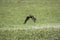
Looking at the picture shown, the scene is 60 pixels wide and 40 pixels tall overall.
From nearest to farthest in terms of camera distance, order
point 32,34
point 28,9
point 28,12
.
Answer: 1. point 32,34
2. point 28,12
3. point 28,9

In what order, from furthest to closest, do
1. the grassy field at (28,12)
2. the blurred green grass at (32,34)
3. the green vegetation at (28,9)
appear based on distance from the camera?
1. the green vegetation at (28,9)
2. the grassy field at (28,12)
3. the blurred green grass at (32,34)

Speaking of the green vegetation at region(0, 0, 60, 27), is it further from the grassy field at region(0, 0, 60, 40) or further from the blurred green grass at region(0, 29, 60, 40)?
the blurred green grass at region(0, 29, 60, 40)

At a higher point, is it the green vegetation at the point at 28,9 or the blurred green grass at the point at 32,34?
the blurred green grass at the point at 32,34

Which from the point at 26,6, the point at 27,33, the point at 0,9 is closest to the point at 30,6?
the point at 26,6

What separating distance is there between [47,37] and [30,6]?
20.0ft

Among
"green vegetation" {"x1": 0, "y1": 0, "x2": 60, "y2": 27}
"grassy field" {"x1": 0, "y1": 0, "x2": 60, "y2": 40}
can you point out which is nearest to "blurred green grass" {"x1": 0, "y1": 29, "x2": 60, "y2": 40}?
"grassy field" {"x1": 0, "y1": 0, "x2": 60, "y2": 40}

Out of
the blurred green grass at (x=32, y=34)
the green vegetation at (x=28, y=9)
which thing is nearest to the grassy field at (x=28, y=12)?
the green vegetation at (x=28, y=9)

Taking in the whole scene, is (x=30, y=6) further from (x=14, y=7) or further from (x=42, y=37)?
(x=42, y=37)

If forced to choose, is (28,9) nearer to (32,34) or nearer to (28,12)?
(28,12)

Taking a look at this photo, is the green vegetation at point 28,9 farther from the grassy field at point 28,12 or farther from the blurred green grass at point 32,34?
the blurred green grass at point 32,34

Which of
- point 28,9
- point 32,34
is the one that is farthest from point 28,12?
point 32,34

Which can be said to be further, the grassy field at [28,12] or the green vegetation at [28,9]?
the green vegetation at [28,9]

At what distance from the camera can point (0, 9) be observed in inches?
408

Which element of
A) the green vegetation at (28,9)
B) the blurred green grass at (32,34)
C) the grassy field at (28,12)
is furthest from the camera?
the green vegetation at (28,9)
